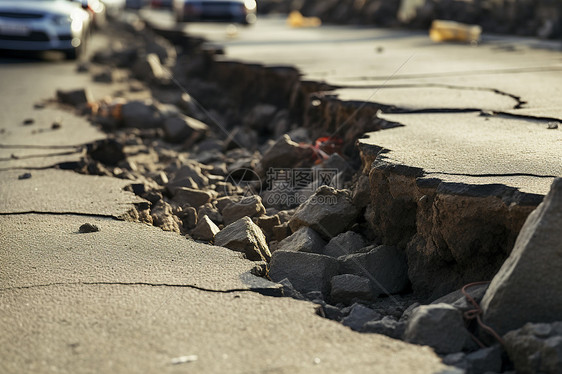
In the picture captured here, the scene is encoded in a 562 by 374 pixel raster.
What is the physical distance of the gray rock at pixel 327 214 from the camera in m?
3.58

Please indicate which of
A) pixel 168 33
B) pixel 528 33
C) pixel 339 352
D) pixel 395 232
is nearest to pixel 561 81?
pixel 395 232

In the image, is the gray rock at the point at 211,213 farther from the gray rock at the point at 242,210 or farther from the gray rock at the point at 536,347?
the gray rock at the point at 536,347

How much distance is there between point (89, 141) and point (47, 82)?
3.82 meters

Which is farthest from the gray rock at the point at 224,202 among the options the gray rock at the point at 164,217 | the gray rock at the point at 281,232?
the gray rock at the point at 281,232

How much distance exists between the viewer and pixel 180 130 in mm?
6418

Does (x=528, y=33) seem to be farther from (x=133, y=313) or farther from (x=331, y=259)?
(x=133, y=313)

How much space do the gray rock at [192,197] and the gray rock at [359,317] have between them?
1779 mm

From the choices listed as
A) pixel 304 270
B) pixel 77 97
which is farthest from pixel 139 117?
pixel 304 270

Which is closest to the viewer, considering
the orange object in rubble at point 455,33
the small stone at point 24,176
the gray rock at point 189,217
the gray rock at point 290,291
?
the gray rock at point 290,291

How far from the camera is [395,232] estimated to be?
11.2 ft

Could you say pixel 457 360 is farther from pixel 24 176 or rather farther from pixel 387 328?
pixel 24 176

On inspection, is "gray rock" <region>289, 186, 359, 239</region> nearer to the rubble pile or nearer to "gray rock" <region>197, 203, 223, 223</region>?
the rubble pile

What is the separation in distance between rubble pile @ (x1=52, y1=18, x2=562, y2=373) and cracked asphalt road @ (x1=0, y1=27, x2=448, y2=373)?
14 centimetres

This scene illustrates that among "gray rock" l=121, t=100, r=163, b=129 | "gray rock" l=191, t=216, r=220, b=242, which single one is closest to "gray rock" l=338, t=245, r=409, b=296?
"gray rock" l=191, t=216, r=220, b=242
